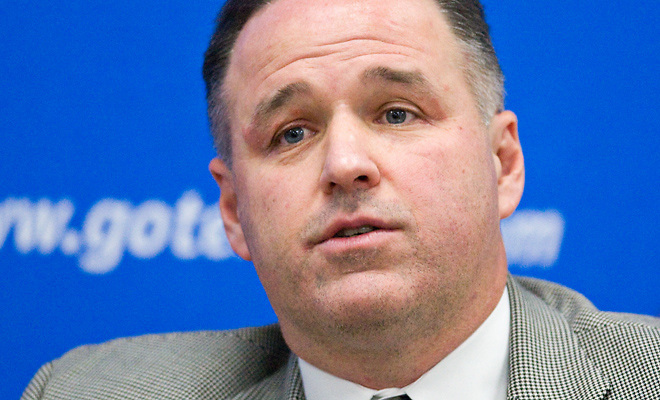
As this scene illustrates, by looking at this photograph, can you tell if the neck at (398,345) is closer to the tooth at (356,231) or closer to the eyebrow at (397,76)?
the tooth at (356,231)

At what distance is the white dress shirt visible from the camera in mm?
1746

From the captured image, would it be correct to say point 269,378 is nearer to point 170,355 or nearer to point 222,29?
point 170,355

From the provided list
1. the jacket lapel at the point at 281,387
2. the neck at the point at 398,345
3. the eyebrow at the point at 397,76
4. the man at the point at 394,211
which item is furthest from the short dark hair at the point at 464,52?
the jacket lapel at the point at 281,387

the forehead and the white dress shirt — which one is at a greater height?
the forehead

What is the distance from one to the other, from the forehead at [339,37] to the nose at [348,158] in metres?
0.15

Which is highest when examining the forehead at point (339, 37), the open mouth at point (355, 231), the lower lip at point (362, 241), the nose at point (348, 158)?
the forehead at point (339, 37)

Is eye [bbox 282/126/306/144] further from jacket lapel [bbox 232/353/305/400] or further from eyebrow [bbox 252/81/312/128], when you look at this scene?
jacket lapel [bbox 232/353/305/400]

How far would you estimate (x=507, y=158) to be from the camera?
6.47ft

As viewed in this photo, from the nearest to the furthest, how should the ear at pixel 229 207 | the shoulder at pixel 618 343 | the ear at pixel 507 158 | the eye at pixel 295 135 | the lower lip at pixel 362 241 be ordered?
the lower lip at pixel 362 241
the shoulder at pixel 618 343
the eye at pixel 295 135
the ear at pixel 507 158
the ear at pixel 229 207

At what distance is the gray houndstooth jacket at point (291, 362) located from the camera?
5.55 feet

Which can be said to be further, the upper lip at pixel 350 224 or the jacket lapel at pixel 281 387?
the jacket lapel at pixel 281 387

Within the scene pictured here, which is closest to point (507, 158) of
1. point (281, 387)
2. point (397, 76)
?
point (397, 76)

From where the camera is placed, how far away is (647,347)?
1712 mm

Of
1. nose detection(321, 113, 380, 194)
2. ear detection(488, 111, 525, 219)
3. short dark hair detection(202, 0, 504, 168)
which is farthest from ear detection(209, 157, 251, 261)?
ear detection(488, 111, 525, 219)
